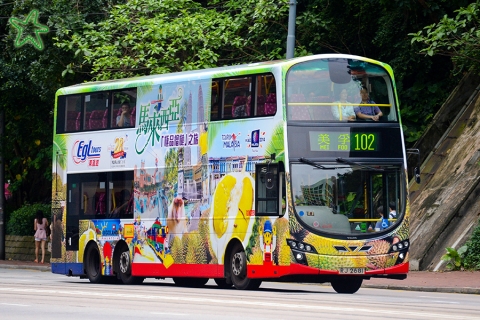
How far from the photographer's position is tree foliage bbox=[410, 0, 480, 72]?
1109 inches

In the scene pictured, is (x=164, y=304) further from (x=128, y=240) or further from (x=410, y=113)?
(x=410, y=113)

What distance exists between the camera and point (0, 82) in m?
40.4

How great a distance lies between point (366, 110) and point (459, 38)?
820cm

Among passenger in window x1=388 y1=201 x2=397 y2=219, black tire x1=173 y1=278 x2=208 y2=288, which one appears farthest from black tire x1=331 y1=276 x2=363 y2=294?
black tire x1=173 y1=278 x2=208 y2=288

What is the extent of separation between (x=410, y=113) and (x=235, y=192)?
503 inches

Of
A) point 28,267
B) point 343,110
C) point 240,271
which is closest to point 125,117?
point 240,271

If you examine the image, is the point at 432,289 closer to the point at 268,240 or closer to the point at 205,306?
the point at 268,240

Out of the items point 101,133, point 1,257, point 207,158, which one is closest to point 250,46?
point 101,133

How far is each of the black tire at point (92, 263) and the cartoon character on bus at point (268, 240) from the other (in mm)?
5651

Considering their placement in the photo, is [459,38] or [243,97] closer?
[243,97]

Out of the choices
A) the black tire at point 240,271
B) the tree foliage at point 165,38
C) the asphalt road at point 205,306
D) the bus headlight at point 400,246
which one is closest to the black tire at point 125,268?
the black tire at point 240,271

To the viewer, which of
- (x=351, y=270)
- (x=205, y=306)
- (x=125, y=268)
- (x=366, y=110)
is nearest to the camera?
(x=205, y=306)

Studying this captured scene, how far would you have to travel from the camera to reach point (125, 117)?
2527 cm

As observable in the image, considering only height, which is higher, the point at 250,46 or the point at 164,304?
the point at 250,46
